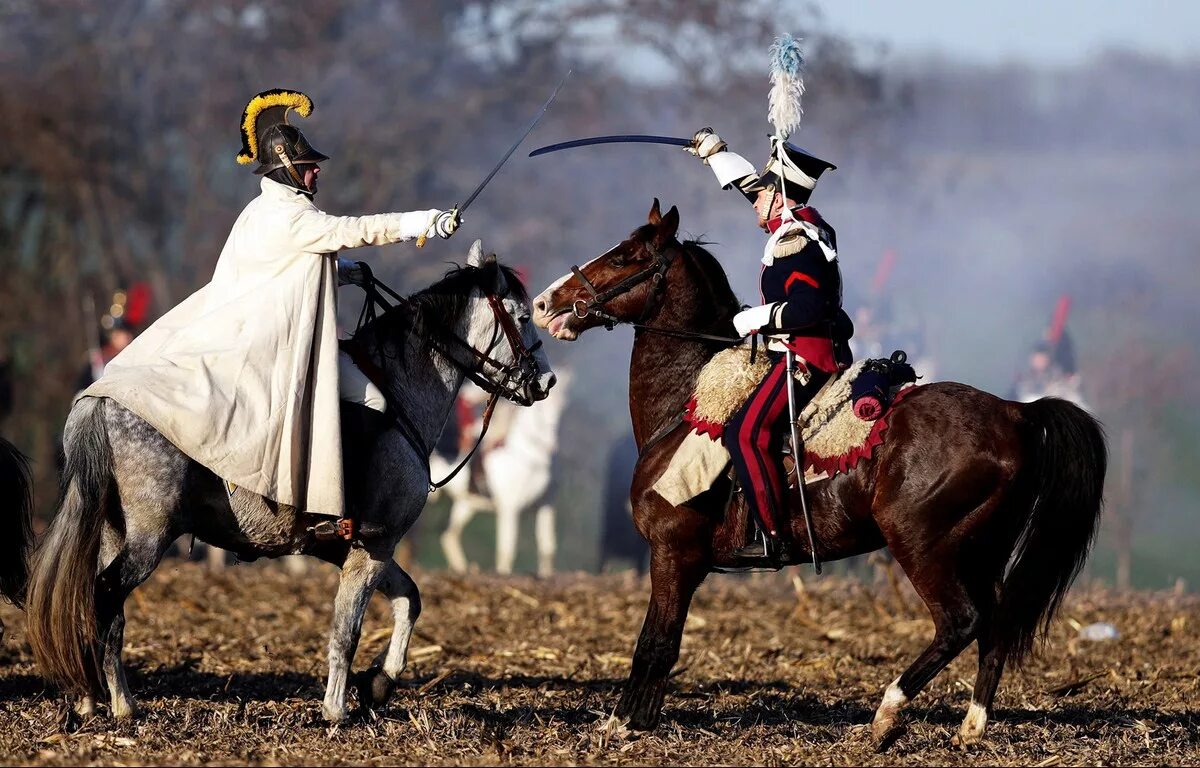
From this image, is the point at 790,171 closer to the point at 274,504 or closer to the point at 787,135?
the point at 787,135

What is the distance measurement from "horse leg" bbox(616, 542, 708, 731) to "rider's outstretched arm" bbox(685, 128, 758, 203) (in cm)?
176

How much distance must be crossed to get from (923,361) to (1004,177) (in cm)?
791

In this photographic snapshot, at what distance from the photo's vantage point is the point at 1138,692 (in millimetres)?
10055

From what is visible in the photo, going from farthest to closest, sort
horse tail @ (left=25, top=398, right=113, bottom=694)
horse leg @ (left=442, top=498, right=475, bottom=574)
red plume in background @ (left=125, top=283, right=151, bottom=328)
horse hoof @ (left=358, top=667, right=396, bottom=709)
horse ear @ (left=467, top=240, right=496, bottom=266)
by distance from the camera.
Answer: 1. horse leg @ (left=442, top=498, right=475, bottom=574)
2. red plume in background @ (left=125, top=283, right=151, bottom=328)
3. horse ear @ (left=467, top=240, right=496, bottom=266)
4. horse hoof @ (left=358, top=667, right=396, bottom=709)
5. horse tail @ (left=25, top=398, right=113, bottom=694)

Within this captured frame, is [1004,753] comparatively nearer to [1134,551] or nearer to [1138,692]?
[1138,692]

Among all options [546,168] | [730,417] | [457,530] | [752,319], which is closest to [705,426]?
[730,417]

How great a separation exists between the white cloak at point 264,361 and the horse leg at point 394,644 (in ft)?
2.47

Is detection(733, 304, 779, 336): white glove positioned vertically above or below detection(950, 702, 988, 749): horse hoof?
above

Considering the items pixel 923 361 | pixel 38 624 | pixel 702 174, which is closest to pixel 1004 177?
pixel 702 174

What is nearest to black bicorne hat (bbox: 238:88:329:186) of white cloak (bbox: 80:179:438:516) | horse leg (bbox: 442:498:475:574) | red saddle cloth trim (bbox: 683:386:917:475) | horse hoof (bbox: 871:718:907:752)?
white cloak (bbox: 80:179:438:516)

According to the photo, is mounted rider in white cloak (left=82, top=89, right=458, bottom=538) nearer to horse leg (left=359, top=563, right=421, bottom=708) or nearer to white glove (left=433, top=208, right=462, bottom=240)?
white glove (left=433, top=208, right=462, bottom=240)

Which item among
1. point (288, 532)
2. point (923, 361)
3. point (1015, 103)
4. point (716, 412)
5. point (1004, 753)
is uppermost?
point (1015, 103)

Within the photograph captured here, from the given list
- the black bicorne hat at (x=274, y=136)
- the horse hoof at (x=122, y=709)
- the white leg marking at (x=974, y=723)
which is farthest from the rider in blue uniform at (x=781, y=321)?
the horse hoof at (x=122, y=709)

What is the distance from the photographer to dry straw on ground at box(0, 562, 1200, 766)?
7.59m
